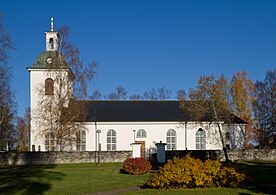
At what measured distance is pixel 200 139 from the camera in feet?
161

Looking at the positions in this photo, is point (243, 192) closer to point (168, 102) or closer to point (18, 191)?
point (18, 191)

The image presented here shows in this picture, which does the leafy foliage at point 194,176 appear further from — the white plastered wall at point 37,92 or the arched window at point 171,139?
the arched window at point 171,139

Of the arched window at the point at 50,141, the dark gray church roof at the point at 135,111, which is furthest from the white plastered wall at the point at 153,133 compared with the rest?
the arched window at the point at 50,141

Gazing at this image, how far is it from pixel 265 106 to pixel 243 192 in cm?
4059

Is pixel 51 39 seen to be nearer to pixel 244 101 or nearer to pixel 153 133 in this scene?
pixel 153 133

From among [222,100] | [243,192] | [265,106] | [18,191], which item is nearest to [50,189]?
[18,191]

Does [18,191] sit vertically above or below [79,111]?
below

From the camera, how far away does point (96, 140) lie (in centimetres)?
4788

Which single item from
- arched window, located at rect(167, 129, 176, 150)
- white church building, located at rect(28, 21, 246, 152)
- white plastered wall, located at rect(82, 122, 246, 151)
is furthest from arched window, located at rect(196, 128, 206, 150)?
arched window, located at rect(167, 129, 176, 150)

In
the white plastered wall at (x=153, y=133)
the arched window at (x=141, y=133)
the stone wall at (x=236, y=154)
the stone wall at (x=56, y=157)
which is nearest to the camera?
the stone wall at (x=56, y=157)

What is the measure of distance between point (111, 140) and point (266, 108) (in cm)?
2090

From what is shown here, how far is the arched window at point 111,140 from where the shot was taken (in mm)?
48062

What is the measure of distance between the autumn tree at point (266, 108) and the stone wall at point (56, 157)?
21376mm

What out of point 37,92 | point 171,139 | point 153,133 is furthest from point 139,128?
point 37,92
